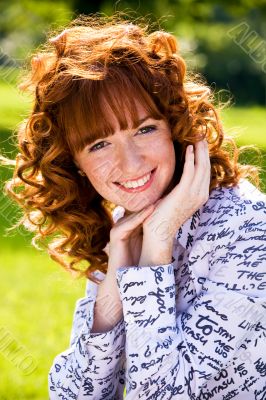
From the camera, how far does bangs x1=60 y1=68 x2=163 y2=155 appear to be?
2848 millimetres

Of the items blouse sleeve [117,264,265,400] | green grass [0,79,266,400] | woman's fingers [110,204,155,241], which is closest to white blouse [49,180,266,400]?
blouse sleeve [117,264,265,400]

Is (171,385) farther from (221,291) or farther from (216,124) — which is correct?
(216,124)

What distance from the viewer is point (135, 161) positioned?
2.84 metres

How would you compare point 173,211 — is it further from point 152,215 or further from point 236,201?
point 236,201

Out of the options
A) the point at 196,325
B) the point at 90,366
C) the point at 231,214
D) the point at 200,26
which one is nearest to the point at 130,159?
the point at 231,214

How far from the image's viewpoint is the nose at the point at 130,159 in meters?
2.85

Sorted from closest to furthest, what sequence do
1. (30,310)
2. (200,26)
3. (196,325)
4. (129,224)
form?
(196,325), (129,224), (30,310), (200,26)

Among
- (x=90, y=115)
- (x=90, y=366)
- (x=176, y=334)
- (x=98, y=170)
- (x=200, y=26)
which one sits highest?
(x=90, y=115)

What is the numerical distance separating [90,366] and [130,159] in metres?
0.70

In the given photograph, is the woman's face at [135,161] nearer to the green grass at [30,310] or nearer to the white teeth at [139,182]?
the white teeth at [139,182]

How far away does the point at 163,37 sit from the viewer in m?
3.04

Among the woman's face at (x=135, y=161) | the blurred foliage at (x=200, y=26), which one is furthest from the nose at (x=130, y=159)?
the blurred foliage at (x=200, y=26)

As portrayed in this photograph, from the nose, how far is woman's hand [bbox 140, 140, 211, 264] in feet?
0.45

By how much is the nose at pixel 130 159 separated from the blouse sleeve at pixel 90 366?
1.56 ft
